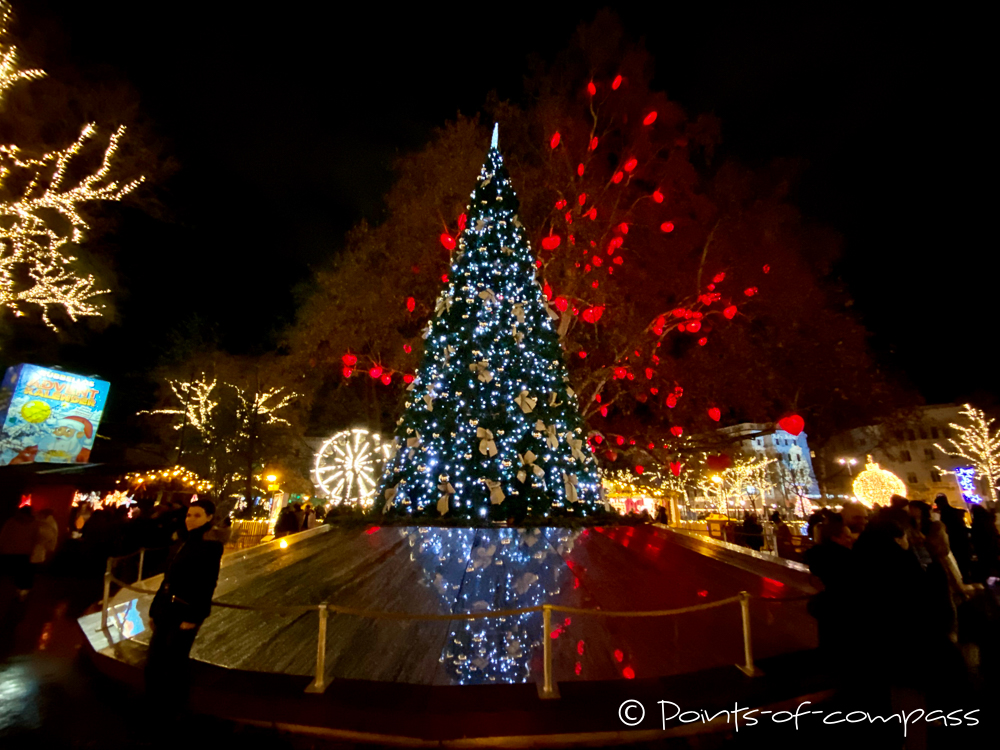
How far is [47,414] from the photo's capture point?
19625mm

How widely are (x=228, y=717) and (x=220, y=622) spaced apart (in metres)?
1.92

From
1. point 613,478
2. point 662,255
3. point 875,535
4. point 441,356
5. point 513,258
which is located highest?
point 662,255

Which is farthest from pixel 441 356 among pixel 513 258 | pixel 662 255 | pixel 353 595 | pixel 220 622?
pixel 662 255

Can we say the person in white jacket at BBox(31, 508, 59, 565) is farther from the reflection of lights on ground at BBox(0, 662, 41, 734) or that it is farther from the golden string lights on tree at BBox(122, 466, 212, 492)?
the golden string lights on tree at BBox(122, 466, 212, 492)

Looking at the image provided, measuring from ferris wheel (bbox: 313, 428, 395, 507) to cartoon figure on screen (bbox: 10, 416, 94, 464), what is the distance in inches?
433

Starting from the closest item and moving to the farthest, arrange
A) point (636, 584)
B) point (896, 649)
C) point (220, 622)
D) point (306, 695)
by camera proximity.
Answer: point (896, 649) < point (306, 695) < point (220, 622) < point (636, 584)

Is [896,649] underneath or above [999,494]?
underneath

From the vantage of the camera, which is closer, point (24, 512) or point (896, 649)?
point (896, 649)

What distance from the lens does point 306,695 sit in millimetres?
3635

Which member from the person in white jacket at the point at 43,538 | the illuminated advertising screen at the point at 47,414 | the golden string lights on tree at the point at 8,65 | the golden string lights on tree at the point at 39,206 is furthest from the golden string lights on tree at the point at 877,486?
the illuminated advertising screen at the point at 47,414

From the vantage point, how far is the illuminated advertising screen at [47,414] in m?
18.4

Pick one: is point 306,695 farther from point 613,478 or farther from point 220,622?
point 613,478

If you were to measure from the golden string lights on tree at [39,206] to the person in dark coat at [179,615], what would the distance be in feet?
34.4

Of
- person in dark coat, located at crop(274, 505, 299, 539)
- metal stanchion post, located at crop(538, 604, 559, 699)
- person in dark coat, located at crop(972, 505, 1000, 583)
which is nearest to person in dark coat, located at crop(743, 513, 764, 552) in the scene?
person in dark coat, located at crop(972, 505, 1000, 583)
